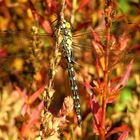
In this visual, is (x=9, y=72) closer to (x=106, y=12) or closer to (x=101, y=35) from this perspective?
(x=101, y=35)

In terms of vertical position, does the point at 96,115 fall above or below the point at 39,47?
below

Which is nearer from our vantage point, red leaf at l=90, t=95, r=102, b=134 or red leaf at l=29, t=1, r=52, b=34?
red leaf at l=90, t=95, r=102, b=134

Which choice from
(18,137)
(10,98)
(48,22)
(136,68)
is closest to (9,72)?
(10,98)

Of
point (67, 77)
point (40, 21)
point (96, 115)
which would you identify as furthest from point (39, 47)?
point (96, 115)

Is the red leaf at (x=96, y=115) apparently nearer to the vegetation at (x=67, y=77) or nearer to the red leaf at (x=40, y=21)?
the vegetation at (x=67, y=77)

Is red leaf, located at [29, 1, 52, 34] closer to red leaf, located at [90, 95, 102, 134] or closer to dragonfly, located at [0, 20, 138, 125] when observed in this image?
dragonfly, located at [0, 20, 138, 125]

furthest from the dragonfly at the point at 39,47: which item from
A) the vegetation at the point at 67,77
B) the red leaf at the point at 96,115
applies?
the red leaf at the point at 96,115

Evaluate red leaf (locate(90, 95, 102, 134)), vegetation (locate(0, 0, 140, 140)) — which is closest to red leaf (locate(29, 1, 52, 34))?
vegetation (locate(0, 0, 140, 140))

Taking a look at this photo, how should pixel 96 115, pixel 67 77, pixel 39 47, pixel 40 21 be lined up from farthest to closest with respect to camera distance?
pixel 67 77
pixel 40 21
pixel 39 47
pixel 96 115

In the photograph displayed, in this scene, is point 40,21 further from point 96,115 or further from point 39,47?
point 96,115
